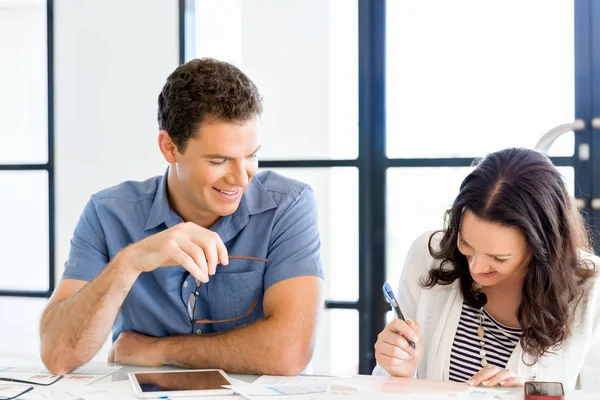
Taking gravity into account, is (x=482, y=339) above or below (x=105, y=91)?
below

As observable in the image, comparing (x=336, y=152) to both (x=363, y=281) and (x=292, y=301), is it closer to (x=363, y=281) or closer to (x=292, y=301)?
(x=363, y=281)

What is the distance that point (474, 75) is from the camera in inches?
108

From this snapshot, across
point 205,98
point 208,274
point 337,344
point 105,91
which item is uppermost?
point 105,91

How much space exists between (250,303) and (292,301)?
0.16 m

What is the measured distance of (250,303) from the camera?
6.09 ft

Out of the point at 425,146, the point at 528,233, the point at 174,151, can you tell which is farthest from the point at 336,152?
the point at 528,233

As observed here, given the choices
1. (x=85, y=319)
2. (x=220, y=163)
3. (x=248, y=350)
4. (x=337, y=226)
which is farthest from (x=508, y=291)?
(x=337, y=226)

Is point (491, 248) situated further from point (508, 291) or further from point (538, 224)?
point (508, 291)

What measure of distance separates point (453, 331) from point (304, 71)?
1.36 meters

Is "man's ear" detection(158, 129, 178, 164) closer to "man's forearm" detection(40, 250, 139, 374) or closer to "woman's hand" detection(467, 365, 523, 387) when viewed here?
"man's forearm" detection(40, 250, 139, 374)

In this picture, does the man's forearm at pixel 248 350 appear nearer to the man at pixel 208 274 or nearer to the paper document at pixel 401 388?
the man at pixel 208 274

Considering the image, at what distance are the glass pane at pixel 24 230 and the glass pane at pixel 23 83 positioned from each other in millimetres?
96

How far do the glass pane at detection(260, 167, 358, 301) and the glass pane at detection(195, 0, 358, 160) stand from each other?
0.29 feet

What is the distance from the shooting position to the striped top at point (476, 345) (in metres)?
1.70
